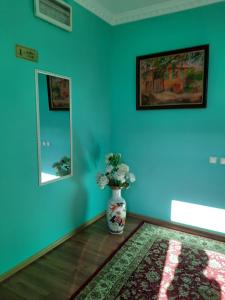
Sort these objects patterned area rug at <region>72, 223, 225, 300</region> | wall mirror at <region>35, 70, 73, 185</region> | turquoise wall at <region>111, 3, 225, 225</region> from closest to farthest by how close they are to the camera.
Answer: patterned area rug at <region>72, 223, 225, 300</region>, wall mirror at <region>35, 70, 73, 185</region>, turquoise wall at <region>111, 3, 225, 225</region>

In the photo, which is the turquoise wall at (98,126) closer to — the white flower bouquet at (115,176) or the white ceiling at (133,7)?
the white ceiling at (133,7)

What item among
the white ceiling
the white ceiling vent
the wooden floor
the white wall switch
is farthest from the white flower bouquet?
the white ceiling

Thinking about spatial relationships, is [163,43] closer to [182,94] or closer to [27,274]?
[182,94]

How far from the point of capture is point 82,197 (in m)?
2.84

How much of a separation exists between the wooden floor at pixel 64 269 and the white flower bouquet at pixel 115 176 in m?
0.63

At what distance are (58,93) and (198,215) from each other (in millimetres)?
2234

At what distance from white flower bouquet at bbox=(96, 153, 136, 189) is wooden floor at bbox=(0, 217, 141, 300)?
2.07ft

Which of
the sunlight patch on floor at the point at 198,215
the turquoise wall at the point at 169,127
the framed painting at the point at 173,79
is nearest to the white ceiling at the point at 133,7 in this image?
the turquoise wall at the point at 169,127

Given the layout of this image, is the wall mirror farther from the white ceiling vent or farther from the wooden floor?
the wooden floor

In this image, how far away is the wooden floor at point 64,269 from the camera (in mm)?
1798

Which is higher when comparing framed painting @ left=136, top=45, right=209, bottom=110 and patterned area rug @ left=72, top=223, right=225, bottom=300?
framed painting @ left=136, top=45, right=209, bottom=110

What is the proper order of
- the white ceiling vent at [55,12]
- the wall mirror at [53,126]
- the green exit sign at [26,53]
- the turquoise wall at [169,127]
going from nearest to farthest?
the green exit sign at [26,53] < the white ceiling vent at [55,12] < the wall mirror at [53,126] < the turquoise wall at [169,127]

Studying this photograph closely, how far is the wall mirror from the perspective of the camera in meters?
2.16

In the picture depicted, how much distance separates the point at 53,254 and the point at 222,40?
2967 mm
